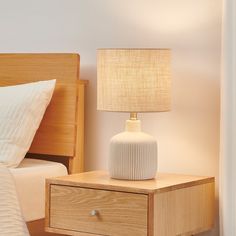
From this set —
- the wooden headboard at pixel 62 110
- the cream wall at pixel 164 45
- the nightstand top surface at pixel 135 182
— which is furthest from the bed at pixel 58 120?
the nightstand top surface at pixel 135 182

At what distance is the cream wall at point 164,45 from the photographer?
256cm

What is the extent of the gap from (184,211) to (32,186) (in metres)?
0.62

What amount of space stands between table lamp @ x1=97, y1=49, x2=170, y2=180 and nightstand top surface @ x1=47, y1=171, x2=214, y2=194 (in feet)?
0.18

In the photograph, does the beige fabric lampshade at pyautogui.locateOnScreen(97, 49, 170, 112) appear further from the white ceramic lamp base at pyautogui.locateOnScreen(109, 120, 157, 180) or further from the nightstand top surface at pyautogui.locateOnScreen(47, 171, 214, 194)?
the nightstand top surface at pyautogui.locateOnScreen(47, 171, 214, 194)

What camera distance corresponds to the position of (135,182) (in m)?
2.32

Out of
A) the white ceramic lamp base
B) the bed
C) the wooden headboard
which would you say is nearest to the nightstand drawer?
the white ceramic lamp base

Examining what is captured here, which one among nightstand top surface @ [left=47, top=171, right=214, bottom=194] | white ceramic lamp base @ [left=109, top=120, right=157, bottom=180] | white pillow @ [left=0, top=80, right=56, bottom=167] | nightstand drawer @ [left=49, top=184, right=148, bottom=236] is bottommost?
nightstand drawer @ [left=49, top=184, right=148, bottom=236]

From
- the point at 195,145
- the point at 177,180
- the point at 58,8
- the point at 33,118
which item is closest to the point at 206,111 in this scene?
the point at 195,145

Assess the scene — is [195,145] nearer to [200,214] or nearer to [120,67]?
[200,214]

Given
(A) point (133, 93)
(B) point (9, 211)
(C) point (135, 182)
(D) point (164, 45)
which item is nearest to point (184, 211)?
(C) point (135, 182)

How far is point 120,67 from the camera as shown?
234cm

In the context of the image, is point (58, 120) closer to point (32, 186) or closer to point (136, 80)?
point (32, 186)

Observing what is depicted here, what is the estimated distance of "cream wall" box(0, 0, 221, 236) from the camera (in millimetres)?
2564

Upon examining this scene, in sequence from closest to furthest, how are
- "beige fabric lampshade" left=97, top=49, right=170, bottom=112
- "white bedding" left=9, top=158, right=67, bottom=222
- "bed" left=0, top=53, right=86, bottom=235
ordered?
"beige fabric lampshade" left=97, top=49, right=170, bottom=112 → "white bedding" left=9, top=158, right=67, bottom=222 → "bed" left=0, top=53, right=86, bottom=235
